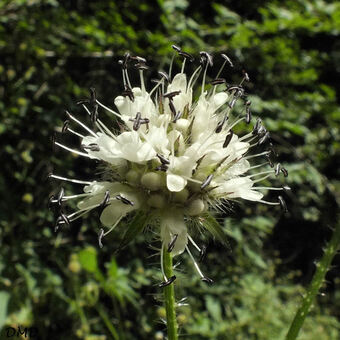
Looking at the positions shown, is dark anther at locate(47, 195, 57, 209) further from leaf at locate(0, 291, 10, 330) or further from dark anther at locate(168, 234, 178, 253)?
leaf at locate(0, 291, 10, 330)

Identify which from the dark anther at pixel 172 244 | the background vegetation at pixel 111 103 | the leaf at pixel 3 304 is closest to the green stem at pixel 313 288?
the dark anther at pixel 172 244

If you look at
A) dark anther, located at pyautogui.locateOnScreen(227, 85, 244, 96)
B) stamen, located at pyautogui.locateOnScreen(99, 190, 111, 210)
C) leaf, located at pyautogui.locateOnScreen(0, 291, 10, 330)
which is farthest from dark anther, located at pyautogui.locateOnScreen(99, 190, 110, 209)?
leaf, located at pyautogui.locateOnScreen(0, 291, 10, 330)

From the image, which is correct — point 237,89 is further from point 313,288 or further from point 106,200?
point 313,288

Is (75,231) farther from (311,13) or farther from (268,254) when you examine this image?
(311,13)

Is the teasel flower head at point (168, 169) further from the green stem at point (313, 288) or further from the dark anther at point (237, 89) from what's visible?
the green stem at point (313, 288)

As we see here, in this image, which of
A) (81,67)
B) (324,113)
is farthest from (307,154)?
(81,67)
